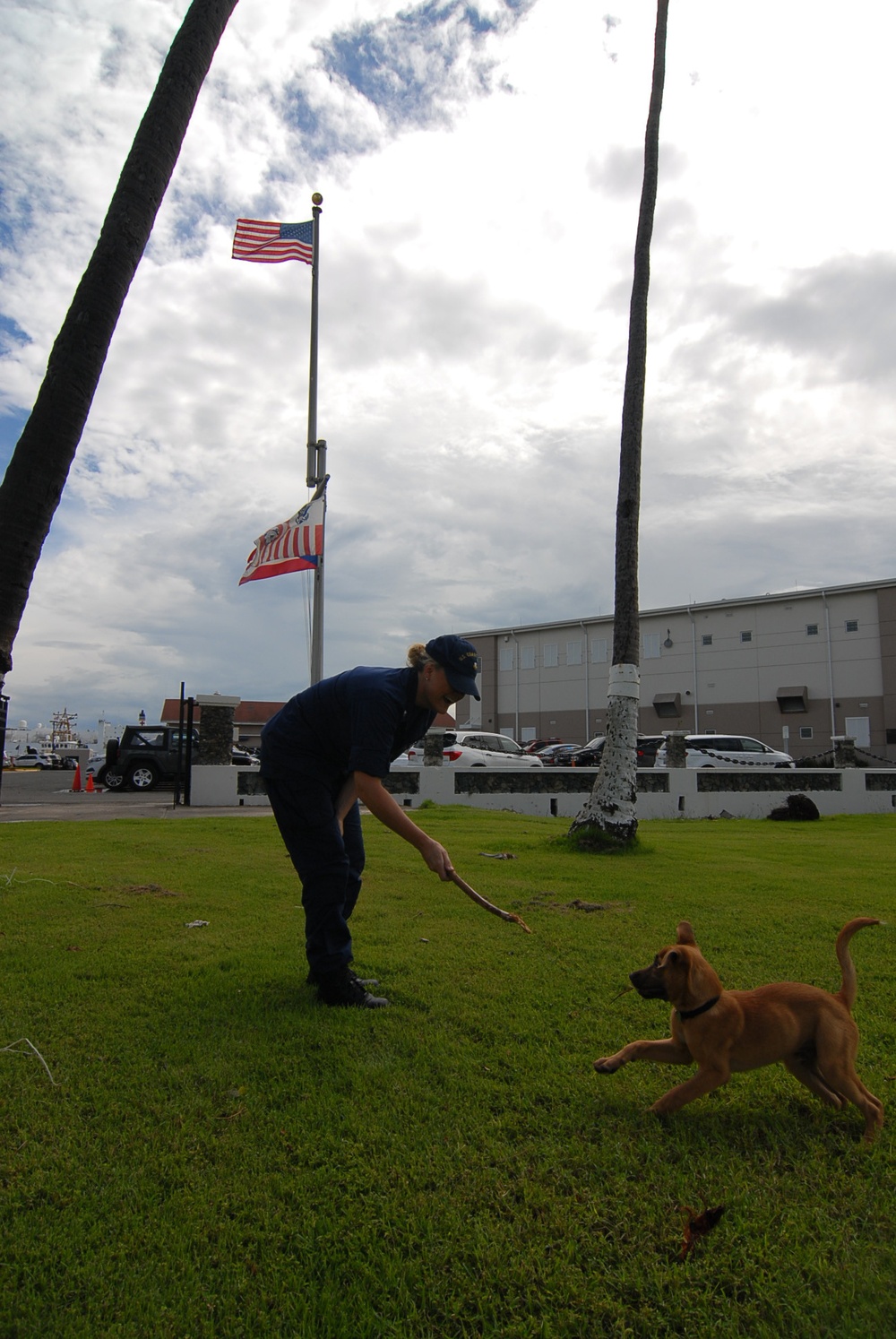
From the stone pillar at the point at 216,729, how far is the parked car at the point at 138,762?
5027 millimetres

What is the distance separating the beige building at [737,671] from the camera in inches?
1528

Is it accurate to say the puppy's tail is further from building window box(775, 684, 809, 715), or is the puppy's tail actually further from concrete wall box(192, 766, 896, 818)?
building window box(775, 684, 809, 715)

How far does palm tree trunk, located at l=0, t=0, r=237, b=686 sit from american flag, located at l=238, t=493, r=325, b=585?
390 inches

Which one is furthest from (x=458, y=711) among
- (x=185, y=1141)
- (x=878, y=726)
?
(x=185, y=1141)

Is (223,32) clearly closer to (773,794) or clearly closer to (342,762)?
(342,762)

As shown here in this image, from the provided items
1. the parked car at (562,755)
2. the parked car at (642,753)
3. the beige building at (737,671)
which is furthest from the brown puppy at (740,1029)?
the beige building at (737,671)

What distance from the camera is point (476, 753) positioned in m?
20.6

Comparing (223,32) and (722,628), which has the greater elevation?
(722,628)

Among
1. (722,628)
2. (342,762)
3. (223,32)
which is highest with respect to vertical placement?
(722,628)

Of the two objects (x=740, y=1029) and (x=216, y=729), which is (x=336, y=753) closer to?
(x=740, y=1029)

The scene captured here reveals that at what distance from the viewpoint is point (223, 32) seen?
3750mm

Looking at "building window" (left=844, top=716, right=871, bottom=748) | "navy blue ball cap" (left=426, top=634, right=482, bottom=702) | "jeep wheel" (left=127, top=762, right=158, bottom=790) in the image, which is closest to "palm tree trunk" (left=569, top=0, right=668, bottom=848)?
"navy blue ball cap" (left=426, top=634, right=482, bottom=702)

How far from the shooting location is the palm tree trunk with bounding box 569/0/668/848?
9.38m

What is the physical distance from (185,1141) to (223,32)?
4440mm
